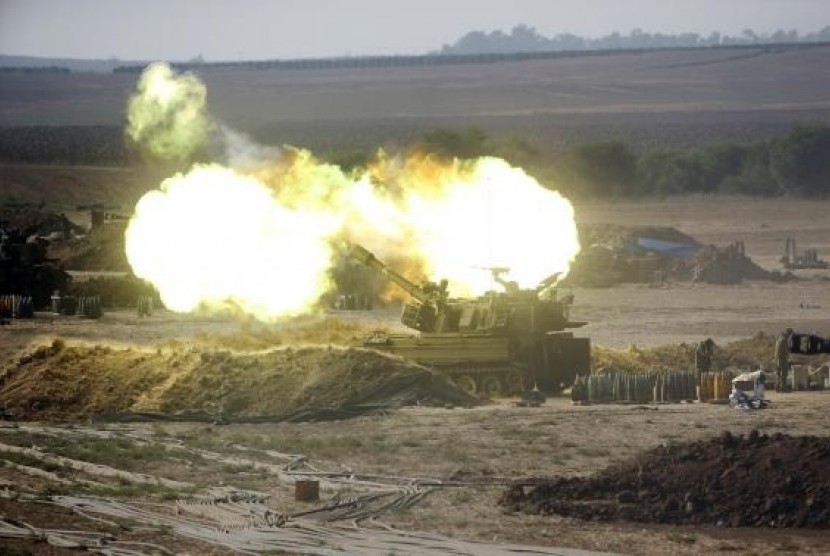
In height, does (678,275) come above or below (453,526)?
above

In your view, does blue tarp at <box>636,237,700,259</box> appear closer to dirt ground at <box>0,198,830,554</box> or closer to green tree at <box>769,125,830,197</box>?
dirt ground at <box>0,198,830,554</box>

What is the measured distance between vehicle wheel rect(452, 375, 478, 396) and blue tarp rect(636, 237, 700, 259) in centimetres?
3277

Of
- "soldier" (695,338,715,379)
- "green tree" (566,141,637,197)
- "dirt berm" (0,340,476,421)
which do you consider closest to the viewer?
"dirt berm" (0,340,476,421)

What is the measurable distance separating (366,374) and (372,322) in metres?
19.1

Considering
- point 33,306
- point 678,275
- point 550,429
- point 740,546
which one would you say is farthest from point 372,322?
point 740,546

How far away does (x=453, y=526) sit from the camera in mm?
30188

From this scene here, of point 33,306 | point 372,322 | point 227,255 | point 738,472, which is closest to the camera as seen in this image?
point 738,472

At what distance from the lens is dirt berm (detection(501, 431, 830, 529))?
30.2m

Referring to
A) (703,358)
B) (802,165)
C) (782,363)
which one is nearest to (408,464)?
(703,358)

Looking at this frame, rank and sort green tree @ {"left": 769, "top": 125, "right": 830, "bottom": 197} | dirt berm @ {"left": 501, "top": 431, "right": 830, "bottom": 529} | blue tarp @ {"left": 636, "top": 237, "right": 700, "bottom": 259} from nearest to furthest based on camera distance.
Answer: dirt berm @ {"left": 501, "top": 431, "right": 830, "bottom": 529} → blue tarp @ {"left": 636, "top": 237, "right": 700, "bottom": 259} → green tree @ {"left": 769, "top": 125, "right": 830, "bottom": 197}

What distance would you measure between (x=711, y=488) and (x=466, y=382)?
50.0 ft

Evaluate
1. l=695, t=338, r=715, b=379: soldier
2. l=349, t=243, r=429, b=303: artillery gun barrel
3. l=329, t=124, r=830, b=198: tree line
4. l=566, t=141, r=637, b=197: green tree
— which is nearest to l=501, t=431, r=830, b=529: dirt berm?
l=695, t=338, r=715, b=379: soldier

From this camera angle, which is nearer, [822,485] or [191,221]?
[822,485]

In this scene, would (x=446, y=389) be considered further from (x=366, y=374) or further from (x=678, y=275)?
(x=678, y=275)
